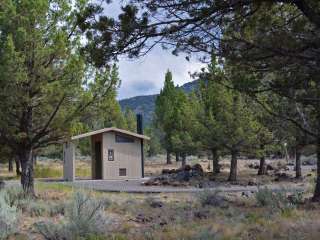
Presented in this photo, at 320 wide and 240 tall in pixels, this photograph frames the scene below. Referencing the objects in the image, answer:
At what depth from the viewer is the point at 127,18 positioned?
7.28m

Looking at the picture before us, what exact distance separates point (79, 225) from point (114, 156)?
2814 centimetres

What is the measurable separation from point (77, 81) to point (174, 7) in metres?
9.20

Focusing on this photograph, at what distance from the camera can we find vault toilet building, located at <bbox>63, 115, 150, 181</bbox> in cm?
3697

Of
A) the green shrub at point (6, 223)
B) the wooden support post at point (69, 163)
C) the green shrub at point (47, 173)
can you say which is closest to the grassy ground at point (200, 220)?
the green shrub at point (6, 223)

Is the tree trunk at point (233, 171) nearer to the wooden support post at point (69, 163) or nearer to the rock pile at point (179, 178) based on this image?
the rock pile at point (179, 178)

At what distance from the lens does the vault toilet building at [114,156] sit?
36969 mm

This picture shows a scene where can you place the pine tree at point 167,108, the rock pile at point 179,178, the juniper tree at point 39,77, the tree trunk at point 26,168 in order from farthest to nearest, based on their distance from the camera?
the pine tree at point 167,108 < the rock pile at point 179,178 < the tree trunk at point 26,168 < the juniper tree at point 39,77

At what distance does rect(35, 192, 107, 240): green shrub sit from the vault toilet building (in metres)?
26.7

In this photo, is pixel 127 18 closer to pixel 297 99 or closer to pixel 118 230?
pixel 297 99

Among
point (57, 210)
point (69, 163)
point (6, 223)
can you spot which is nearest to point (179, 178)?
point (69, 163)

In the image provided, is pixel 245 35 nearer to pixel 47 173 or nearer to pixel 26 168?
pixel 26 168

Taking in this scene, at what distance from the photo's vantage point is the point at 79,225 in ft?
29.8

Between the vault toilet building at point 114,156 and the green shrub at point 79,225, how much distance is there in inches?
1050

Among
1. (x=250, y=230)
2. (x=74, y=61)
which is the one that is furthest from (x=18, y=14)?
(x=250, y=230)
